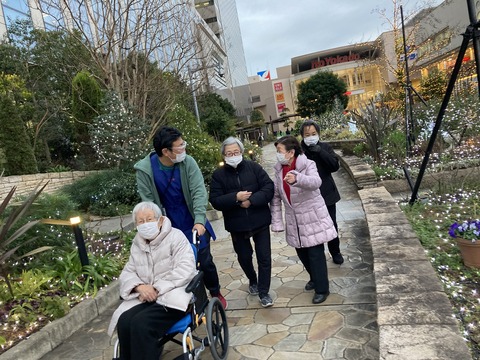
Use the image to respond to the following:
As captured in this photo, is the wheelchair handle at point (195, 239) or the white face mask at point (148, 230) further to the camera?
the wheelchair handle at point (195, 239)

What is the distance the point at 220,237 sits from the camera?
6512mm

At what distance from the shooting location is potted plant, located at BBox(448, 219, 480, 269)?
308 centimetres

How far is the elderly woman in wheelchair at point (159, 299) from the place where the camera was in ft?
7.68

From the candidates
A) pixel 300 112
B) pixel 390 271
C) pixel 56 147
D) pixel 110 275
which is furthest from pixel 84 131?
pixel 300 112

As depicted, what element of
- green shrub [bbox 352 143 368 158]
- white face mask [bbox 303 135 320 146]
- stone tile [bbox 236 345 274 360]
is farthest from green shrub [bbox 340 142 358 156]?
stone tile [bbox 236 345 274 360]

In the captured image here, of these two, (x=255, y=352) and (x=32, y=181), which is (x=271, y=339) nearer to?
(x=255, y=352)

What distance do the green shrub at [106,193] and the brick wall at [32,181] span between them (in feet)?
3.02

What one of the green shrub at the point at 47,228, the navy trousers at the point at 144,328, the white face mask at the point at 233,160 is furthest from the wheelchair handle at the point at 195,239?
the green shrub at the point at 47,228

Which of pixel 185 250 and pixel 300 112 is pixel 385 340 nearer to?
pixel 185 250

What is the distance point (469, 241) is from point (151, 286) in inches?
100

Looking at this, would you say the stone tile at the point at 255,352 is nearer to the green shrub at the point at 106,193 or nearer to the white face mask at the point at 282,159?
the white face mask at the point at 282,159

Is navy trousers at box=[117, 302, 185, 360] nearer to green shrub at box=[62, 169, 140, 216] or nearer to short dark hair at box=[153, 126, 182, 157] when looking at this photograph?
short dark hair at box=[153, 126, 182, 157]

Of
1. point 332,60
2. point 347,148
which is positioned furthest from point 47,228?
point 332,60

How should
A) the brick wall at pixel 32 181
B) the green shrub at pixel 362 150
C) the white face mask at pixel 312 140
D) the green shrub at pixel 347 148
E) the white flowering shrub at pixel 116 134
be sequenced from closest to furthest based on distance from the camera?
1. the white face mask at pixel 312 140
2. the brick wall at pixel 32 181
3. the white flowering shrub at pixel 116 134
4. the green shrub at pixel 362 150
5. the green shrub at pixel 347 148
